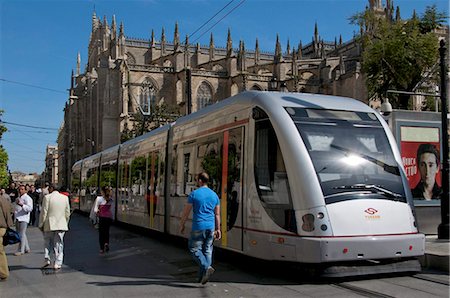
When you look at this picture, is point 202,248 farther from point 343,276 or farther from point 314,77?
point 314,77

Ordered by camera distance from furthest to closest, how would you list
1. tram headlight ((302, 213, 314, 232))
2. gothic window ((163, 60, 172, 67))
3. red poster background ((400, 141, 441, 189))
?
gothic window ((163, 60, 172, 67))
red poster background ((400, 141, 441, 189))
tram headlight ((302, 213, 314, 232))

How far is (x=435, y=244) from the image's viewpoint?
10.3 meters

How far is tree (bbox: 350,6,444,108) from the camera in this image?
20.2 m

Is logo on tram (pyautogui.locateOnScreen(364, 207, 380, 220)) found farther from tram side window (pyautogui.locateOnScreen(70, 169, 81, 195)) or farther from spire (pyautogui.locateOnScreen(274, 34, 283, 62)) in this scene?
spire (pyautogui.locateOnScreen(274, 34, 283, 62))

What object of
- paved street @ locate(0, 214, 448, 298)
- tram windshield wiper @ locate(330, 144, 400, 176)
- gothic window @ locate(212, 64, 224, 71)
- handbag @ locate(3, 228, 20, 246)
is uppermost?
gothic window @ locate(212, 64, 224, 71)

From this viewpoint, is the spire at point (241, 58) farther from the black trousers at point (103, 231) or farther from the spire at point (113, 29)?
the black trousers at point (103, 231)

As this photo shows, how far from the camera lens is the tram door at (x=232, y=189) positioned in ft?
28.1

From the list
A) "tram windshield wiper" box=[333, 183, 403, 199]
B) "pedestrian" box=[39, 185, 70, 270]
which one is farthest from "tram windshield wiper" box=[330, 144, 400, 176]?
"pedestrian" box=[39, 185, 70, 270]

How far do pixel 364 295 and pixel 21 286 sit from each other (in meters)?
5.14

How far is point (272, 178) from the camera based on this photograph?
7.75 meters

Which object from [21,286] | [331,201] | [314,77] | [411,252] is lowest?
[21,286]

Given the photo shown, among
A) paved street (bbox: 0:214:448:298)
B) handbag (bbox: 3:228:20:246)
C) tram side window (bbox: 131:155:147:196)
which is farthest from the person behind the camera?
tram side window (bbox: 131:155:147:196)

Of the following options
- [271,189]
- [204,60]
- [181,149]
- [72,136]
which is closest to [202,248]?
[271,189]

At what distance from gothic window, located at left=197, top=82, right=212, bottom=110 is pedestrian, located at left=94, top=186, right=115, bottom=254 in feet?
177
